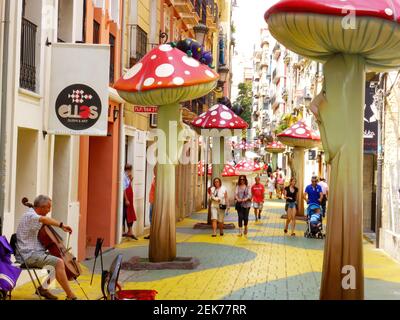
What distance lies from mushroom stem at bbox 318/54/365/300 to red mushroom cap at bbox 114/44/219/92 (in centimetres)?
455

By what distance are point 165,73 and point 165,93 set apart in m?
0.39

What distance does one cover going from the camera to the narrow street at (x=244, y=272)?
11.4 meters

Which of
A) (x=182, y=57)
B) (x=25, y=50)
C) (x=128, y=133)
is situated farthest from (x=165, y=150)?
(x=128, y=133)

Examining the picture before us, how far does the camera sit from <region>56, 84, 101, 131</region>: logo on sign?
12289 millimetres

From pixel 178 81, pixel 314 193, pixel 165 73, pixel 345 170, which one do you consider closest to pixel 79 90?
pixel 165 73

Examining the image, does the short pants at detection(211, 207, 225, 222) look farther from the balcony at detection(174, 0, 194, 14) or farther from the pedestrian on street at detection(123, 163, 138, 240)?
the balcony at detection(174, 0, 194, 14)

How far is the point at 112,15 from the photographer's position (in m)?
17.9

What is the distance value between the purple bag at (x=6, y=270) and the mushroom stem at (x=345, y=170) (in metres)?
3.89

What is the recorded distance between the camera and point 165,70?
522 inches

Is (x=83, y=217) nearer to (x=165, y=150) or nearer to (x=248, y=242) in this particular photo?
(x=165, y=150)

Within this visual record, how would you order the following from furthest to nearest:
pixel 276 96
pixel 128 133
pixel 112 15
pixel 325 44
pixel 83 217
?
1. pixel 276 96
2. pixel 128 133
3. pixel 112 15
4. pixel 83 217
5. pixel 325 44

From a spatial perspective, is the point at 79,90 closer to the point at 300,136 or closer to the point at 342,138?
the point at 342,138

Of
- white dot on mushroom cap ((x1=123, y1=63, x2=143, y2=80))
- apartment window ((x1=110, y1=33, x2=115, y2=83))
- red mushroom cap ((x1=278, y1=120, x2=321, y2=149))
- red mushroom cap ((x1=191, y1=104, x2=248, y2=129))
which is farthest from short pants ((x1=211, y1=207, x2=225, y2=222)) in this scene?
white dot on mushroom cap ((x1=123, y1=63, x2=143, y2=80))

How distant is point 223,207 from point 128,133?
3573 millimetres
